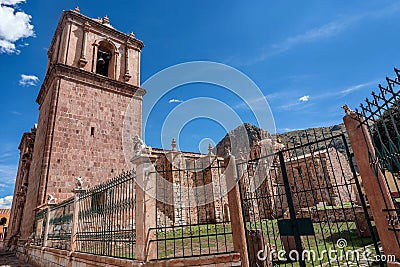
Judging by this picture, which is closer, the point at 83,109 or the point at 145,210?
the point at 145,210

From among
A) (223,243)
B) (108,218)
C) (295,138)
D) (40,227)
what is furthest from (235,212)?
(295,138)

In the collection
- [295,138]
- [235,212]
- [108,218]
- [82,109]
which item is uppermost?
[295,138]

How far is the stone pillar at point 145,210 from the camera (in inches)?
161

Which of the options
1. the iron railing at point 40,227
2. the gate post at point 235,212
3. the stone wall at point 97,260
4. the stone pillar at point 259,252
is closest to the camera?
the stone wall at point 97,260

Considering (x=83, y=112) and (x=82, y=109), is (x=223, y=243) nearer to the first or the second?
(x=83, y=112)

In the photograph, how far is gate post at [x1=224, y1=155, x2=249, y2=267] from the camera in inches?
169

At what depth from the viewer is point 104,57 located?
1507 centimetres

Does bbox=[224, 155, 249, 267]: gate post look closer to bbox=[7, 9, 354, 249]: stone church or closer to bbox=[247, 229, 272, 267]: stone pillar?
bbox=[247, 229, 272, 267]: stone pillar

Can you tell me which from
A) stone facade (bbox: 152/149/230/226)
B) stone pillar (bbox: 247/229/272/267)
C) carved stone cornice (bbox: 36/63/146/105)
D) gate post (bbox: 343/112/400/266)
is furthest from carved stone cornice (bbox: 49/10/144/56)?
gate post (bbox: 343/112/400/266)

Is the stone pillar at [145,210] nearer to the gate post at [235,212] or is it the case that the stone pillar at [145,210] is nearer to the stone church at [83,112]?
the gate post at [235,212]

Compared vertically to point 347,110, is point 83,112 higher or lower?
higher

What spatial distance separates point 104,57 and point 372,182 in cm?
1548

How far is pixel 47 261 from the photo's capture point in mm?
7988

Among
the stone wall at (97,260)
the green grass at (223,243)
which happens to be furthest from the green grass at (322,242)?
the stone wall at (97,260)
